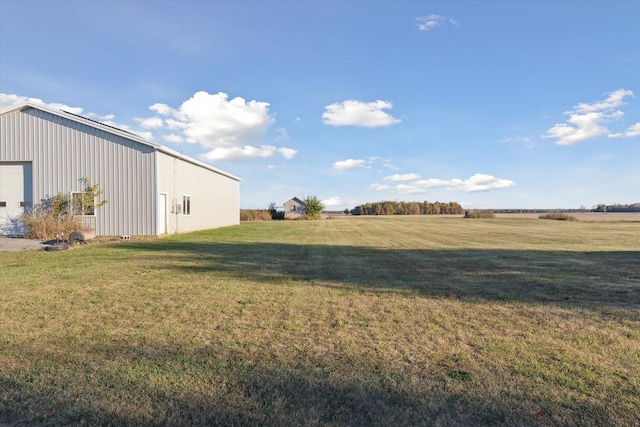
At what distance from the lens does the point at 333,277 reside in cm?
851

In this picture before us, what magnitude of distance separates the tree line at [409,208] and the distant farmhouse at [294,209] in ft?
101

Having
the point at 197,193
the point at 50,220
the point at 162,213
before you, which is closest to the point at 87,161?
the point at 50,220

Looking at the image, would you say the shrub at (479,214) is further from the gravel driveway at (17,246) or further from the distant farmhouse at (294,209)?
the gravel driveway at (17,246)

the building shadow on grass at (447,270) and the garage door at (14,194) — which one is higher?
the garage door at (14,194)

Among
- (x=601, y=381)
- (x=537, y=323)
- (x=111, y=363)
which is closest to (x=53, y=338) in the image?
(x=111, y=363)

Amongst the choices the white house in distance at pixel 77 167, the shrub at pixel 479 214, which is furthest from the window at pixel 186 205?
the shrub at pixel 479 214

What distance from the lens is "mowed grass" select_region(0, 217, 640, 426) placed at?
9.61ft

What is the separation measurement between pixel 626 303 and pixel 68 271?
11.1m

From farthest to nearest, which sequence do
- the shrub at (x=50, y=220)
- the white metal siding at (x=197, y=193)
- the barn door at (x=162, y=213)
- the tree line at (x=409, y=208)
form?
the tree line at (x=409, y=208) → the white metal siding at (x=197, y=193) → the barn door at (x=162, y=213) → the shrub at (x=50, y=220)

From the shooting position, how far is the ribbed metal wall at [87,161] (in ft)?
60.2

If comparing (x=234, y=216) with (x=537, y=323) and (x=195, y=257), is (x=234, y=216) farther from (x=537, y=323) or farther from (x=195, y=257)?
(x=537, y=323)

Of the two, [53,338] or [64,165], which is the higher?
[64,165]

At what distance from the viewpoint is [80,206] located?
18469 mm

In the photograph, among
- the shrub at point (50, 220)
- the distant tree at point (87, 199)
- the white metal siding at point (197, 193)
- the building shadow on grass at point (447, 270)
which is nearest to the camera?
the building shadow on grass at point (447, 270)
